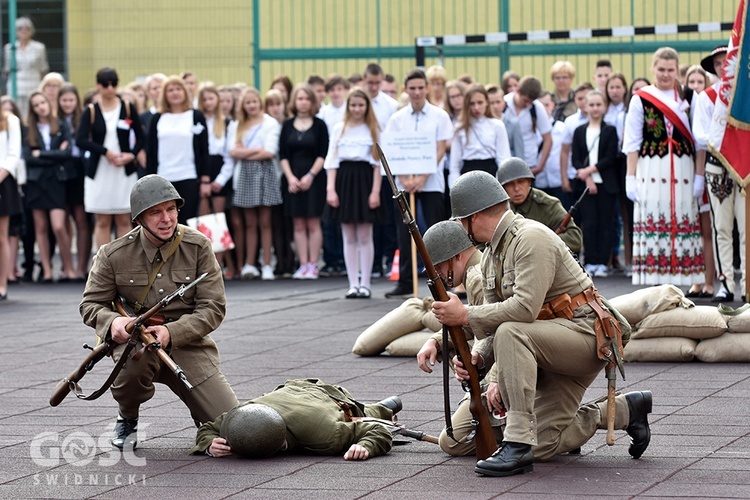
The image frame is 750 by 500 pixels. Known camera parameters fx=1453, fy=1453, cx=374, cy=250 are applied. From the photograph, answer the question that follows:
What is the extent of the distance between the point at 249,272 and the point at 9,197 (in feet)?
9.92

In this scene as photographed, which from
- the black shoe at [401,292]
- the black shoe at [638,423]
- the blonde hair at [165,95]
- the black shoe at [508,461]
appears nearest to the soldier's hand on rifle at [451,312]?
the black shoe at [508,461]

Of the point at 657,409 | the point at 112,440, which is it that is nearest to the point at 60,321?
the point at 112,440

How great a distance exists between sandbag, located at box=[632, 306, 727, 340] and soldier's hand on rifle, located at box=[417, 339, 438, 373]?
3.29 m

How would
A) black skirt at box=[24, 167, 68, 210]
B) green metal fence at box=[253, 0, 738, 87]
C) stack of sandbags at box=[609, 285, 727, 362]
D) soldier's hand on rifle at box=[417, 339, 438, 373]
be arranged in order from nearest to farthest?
1. soldier's hand on rifle at box=[417, 339, 438, 373]
2. stack of sandbags at box=[609, 285, 727, 362]
3. black skirt at box=[24, 167, 68, 210]
4. green metal fence at box=[253, 0, 738, 87]

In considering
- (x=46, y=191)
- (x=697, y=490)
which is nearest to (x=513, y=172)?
(x=697, y=490)

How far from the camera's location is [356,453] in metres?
6.78

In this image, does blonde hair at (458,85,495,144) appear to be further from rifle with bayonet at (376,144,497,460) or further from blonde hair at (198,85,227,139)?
rifle with bayonet at (376,144,497,460)

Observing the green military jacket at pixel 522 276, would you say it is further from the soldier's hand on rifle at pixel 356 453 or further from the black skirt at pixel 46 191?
the black skirt at pixel 46 191

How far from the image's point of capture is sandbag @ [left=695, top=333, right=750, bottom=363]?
31.2ft

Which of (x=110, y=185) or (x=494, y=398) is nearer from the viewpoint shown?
(x=494, y=398)

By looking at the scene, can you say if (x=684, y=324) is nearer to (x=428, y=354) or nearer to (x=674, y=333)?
(x=674, y=333)

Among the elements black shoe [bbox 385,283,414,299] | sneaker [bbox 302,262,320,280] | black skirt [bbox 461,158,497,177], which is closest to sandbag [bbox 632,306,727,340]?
black shoe [bbox 385,283,414,299]

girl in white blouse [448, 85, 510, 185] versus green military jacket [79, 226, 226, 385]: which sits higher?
girl in white blouse [448, 85, 510, 185]

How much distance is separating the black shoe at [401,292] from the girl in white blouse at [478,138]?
1.19 metres
